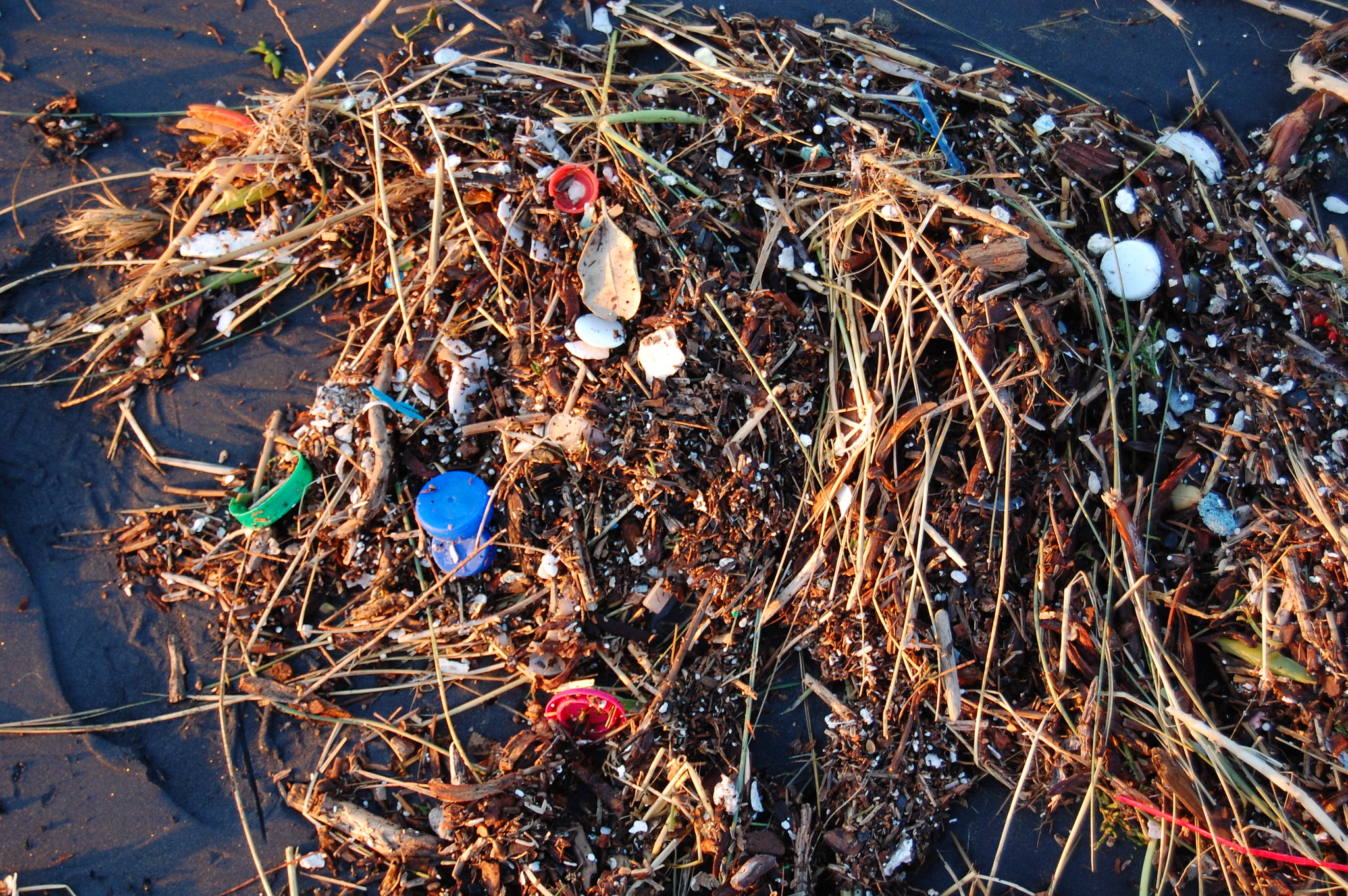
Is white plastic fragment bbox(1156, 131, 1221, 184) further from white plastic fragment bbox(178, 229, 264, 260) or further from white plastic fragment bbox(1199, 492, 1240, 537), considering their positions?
white plastic fragment bbox(178, 229, 264, 260)

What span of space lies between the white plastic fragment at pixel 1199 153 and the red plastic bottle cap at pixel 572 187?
2.06m

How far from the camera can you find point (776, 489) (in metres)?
2.51

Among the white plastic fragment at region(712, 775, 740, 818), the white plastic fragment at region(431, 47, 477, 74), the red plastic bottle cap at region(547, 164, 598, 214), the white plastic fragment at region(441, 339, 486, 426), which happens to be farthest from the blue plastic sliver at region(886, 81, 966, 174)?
the white plastic fragment at region(712, 775, 740, 818)

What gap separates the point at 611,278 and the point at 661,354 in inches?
12.6

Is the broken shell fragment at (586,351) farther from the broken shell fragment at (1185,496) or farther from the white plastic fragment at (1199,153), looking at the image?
the white plastic fragment at (1199,153)

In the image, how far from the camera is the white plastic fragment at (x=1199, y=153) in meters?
2.74

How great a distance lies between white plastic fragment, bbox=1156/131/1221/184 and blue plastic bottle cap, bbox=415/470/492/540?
273 cm

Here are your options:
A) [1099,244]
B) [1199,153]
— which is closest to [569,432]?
[1099,244]

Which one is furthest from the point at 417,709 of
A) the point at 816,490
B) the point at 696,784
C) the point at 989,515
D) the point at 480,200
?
the point at 989,515

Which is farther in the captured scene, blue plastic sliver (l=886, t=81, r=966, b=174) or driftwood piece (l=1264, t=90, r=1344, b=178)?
driftwood piece (l=1264, t=90, r=1344, b=178)

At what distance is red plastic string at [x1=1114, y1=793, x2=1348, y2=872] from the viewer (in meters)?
2.17

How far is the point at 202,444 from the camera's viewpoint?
105 inches

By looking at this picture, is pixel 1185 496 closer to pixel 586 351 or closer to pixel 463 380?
pixel 586 351

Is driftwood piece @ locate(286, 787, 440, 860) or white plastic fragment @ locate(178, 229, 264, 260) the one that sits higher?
white plastic fragment @ locate(178, 229, 264, 260)
